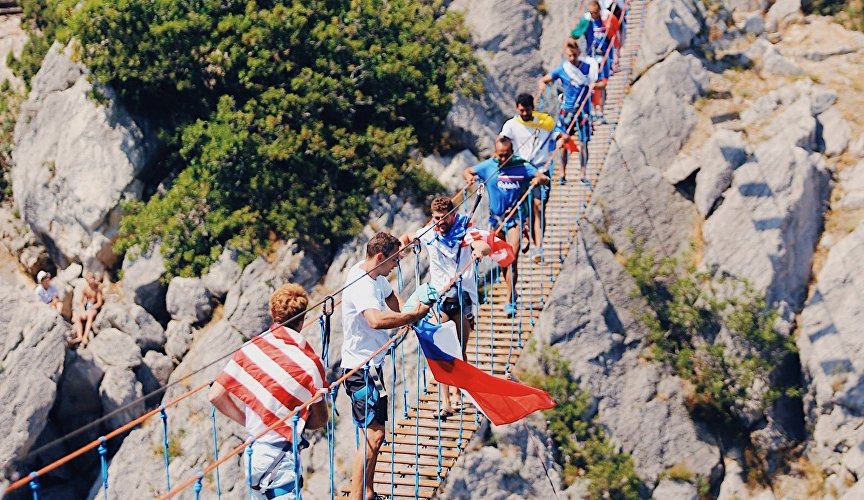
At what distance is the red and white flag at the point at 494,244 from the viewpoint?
8.68 metres

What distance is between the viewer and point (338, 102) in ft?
46.3

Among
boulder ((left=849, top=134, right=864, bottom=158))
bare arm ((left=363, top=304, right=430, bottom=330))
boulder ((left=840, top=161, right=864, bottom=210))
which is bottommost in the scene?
boulder ((left=840, top=161, right=864, bottom=210))

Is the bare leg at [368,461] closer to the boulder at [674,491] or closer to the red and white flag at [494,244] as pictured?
the red and white flag at [494,244]

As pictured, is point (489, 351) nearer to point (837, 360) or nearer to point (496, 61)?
point (837, 360)

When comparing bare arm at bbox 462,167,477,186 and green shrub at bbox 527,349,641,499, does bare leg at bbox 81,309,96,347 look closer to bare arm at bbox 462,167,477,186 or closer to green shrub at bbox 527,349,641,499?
green shrub at bbox 527,349,641,499

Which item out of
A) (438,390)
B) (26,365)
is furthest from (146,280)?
(438,390)

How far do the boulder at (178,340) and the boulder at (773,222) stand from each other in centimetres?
540

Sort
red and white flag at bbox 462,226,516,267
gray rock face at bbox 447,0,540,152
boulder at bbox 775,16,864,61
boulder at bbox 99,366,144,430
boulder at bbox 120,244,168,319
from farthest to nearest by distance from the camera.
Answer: boulder at bbox 775,16,864,61 < gray rock face at bbox 447,0,540,152 < boulder at bbox 120,244,168,319 < boulder at bbox 99,366,144,430 < red and white flag at bbox 462,226,516,267

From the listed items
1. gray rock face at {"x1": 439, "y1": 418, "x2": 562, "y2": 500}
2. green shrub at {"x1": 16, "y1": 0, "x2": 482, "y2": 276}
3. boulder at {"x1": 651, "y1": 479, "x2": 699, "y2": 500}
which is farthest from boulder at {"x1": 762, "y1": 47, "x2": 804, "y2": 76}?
gray rock face at {"x1": 439, "y1": 418, "x2": 562, "y2": 500}

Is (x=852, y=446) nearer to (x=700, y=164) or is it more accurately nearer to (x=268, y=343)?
(x=700, y=164)

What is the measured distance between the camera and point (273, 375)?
659cm

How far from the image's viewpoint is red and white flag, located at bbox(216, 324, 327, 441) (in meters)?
6.57

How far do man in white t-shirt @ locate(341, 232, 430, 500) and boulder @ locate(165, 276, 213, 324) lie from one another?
20.0 feet

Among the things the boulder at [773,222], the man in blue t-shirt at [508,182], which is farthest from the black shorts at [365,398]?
the boulder at [773,222]
